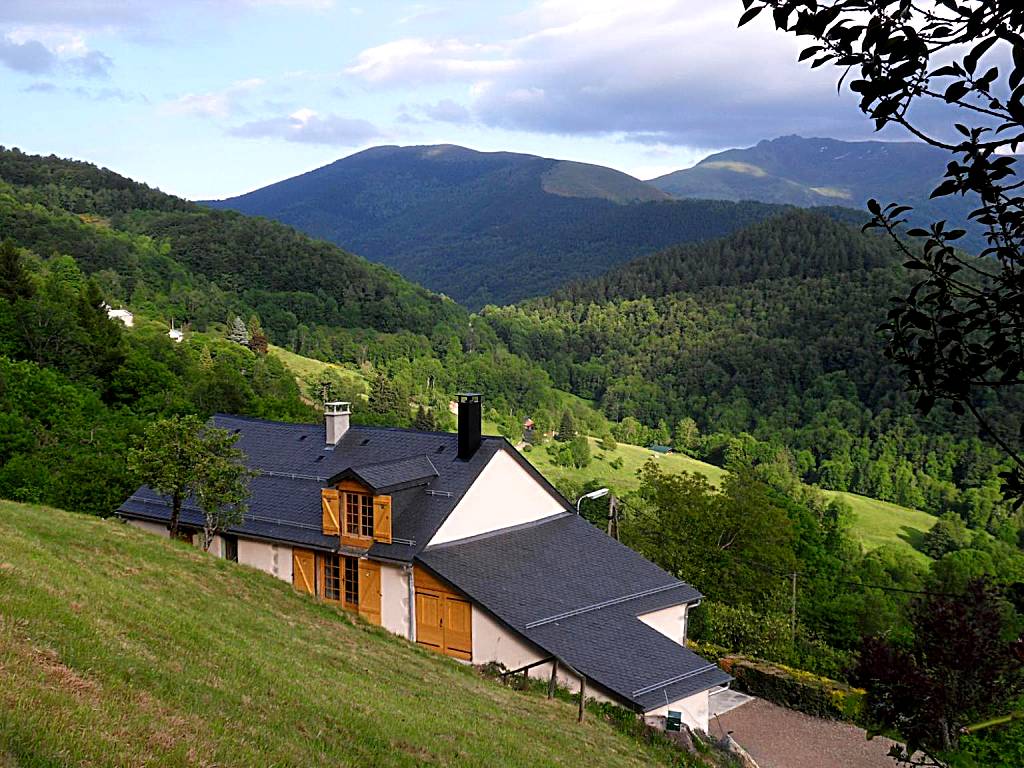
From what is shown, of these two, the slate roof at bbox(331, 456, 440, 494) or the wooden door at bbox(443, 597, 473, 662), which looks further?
the slate roof at bbox(331, 456, 440, 494)

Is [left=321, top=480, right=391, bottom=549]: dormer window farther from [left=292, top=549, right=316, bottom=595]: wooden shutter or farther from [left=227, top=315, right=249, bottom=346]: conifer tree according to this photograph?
[left=227, top=315, right=249, bottom=346]: conifer tree

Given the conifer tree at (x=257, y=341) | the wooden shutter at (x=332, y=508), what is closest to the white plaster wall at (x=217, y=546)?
the wooden shutter at (x=332, y=508)

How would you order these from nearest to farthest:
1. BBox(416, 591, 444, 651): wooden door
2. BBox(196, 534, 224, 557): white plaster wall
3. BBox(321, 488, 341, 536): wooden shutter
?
BBox(416, 591, 444, 651): wooden door, BBox(321, 488, 341, 536): wooden shutter, BBox(196, 534, 224, 557): white plaster wall

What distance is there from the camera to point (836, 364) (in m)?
170

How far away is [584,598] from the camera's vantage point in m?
24.4

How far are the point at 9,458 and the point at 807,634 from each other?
112ft

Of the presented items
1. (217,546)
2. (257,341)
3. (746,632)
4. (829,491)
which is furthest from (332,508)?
(829,491)

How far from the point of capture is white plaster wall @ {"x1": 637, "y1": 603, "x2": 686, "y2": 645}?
83.7 feet

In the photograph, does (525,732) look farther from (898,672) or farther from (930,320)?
(930,320)

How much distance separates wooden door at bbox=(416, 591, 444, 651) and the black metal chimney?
16.1 ft

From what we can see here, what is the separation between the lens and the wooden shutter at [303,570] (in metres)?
26.6

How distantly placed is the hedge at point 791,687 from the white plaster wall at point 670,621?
4.05m

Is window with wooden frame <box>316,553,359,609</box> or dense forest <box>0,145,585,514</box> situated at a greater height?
dense forest <box>0,145,585,514</box>

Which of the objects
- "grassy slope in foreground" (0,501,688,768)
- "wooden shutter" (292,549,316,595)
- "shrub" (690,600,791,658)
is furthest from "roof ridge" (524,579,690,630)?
"shrub" (690,600,791,658)
